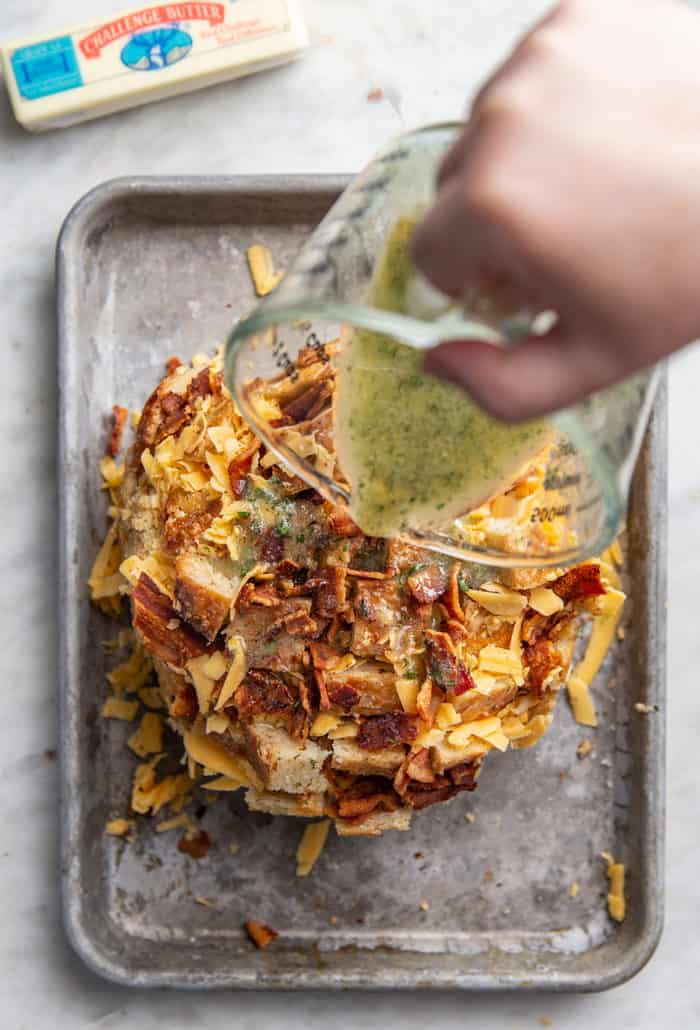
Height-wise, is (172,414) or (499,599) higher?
(172,414)

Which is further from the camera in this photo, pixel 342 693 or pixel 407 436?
pixel 342 693

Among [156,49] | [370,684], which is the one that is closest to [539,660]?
[370,684]

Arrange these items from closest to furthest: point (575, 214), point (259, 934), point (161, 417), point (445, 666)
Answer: point (575, 214) < point (445, 666) < point (161, 417) < point (259, 934)

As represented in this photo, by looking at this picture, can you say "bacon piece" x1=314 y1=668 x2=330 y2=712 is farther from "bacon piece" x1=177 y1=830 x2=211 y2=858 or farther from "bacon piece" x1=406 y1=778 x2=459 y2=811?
"bacon piece" x1=177 y1=830 x2=211 y2=858

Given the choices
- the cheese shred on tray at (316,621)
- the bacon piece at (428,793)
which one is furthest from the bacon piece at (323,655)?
the bacon piece at (428,793)

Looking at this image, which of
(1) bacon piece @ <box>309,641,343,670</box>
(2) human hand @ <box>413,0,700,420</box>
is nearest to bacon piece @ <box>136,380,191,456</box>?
(1) bacon piece @ <box>309,641,343,670</box>

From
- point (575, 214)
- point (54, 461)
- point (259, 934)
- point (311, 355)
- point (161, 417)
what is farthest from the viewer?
point (54, 461)

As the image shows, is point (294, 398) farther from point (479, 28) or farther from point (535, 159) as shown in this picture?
point (479, 28)

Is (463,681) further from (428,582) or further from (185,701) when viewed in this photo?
(185,701)
